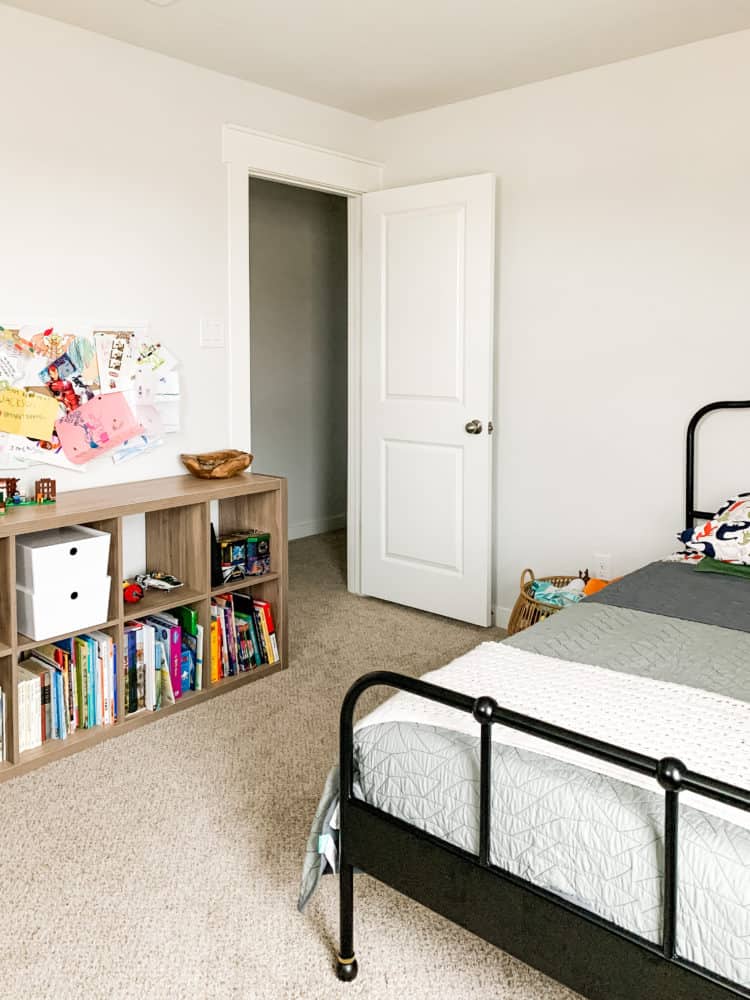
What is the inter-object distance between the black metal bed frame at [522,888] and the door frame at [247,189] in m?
2.24

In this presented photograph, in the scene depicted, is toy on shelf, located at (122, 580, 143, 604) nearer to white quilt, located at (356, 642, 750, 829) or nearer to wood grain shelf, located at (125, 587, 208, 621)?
wood grain shelf, located at (125, 587, 208, 621)

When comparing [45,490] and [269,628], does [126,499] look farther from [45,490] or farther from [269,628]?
[269,628]

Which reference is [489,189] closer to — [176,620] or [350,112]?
→ [350,112]

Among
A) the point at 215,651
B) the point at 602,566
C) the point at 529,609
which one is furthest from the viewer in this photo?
the point at 602,566

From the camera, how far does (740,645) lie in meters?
2.06

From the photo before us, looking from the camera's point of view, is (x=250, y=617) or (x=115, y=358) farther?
(x=250, y=617)

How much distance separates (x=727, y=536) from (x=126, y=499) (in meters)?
2.02

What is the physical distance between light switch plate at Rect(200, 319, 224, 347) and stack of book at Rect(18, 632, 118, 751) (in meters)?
1.29

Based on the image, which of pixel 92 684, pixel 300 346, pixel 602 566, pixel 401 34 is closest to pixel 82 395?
pixel 92 684

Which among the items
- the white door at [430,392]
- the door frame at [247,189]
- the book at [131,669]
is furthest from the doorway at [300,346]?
the book at [131,669]

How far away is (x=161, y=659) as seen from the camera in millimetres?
3000

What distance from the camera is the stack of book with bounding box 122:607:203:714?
2.90 meters

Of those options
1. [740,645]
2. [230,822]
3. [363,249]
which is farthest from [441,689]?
[363,249]

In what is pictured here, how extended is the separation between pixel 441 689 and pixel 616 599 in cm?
111
